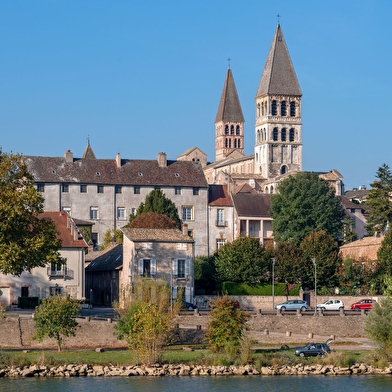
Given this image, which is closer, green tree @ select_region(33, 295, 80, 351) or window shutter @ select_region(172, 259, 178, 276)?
green tree @ select_region(33, 295, 80, 351)

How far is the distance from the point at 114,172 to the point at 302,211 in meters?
20.9

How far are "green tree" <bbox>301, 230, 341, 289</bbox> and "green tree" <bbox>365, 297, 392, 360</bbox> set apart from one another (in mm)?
30848

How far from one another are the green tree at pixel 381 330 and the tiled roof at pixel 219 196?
182 feet

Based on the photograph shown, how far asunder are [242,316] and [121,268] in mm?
21615

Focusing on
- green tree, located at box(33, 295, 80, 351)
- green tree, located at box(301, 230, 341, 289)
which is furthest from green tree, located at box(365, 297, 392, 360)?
green tree, located at box(301, 230, 341, 289)

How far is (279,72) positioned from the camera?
16238 cm

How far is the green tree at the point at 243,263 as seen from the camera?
86.6m

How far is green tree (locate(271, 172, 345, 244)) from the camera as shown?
346 feet

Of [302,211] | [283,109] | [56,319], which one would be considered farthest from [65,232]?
[283,109]

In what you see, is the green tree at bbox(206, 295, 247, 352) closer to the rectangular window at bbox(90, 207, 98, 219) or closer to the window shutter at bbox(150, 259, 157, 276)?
the window shutter at bbox(150, 259, 157, 276)

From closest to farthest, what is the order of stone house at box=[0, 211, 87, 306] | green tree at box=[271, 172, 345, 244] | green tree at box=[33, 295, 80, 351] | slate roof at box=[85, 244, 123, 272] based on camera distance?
green tree at box=[33, 295, 80, 351]
stone house at box=[0, 211, 87, 306]
slate roof at box=[85, 244, 123, 272]
green tree at box=[271, 172, 345, 244]

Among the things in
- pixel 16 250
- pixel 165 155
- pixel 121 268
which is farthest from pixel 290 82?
pixel 16 250

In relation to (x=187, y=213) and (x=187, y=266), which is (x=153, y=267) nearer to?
(x=187, y=266)

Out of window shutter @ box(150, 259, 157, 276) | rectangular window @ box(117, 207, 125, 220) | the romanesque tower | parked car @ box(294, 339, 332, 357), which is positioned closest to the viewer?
parked car @ box(294, 339, 332, 357)
